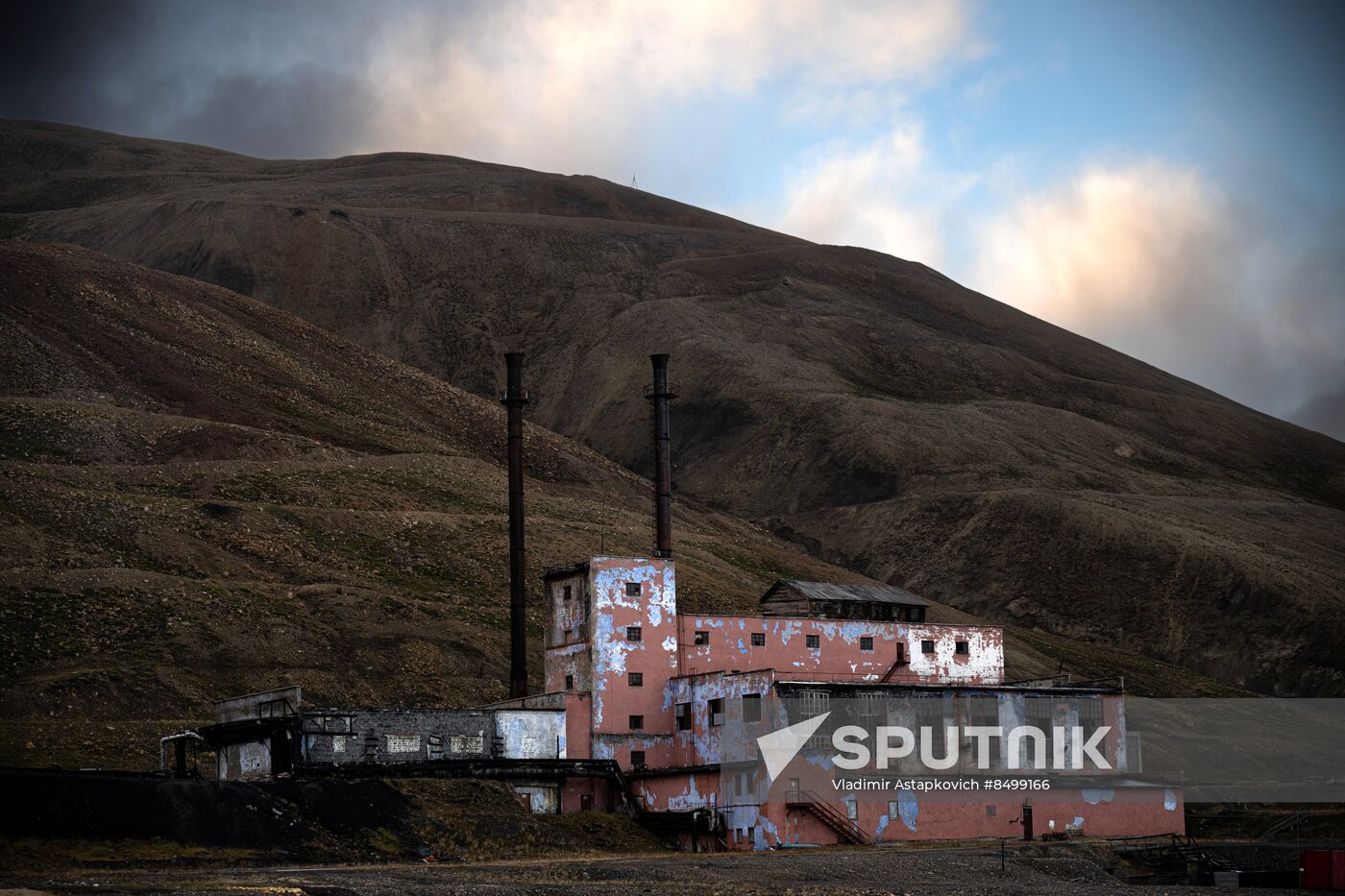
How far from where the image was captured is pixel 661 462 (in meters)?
74.6

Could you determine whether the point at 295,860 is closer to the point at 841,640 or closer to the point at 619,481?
the point at 841,640

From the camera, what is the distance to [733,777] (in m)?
57.4

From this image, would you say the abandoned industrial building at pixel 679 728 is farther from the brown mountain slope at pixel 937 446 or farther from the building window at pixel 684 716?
the brown mountain slope at pixel 937 446

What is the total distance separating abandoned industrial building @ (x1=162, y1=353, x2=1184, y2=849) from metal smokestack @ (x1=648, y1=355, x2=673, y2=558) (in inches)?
16.9

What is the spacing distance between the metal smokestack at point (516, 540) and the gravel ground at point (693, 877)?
17.8 metres

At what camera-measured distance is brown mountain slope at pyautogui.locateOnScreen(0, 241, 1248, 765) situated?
70062 mm

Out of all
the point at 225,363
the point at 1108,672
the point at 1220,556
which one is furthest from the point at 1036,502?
the point at 225,363

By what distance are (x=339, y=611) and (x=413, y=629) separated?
343 cm

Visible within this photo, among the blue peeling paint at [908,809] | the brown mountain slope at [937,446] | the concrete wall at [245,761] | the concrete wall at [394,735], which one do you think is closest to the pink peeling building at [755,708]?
the blue peeling paint at [908,809]

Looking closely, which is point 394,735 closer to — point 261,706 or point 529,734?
point 529,734

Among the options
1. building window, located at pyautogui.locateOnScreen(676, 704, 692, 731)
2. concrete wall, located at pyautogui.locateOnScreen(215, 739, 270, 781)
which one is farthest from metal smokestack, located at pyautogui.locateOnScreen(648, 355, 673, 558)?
concrete wall, located at pyautogui.locateOnScreen(215, 739, 270, 781)

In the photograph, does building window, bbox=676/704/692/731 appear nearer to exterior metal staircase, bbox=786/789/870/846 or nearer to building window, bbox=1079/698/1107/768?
exterior metal staircase, bbox=786/789/870/846

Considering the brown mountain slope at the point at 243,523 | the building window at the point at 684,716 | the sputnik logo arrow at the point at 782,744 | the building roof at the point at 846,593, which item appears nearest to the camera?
the sputnik logo arrow at the point at 782,744

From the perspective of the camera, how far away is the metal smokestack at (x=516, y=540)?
6769cm
